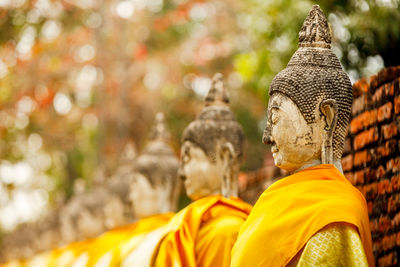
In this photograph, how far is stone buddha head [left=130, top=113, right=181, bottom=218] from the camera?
6.52 metres

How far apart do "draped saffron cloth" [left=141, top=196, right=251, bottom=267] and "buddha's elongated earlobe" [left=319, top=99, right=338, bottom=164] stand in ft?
3.38

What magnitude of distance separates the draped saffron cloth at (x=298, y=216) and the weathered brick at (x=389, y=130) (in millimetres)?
853

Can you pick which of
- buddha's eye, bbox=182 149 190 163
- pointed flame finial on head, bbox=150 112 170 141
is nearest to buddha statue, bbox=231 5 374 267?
buddha's eye, bbox=182 149 190 163

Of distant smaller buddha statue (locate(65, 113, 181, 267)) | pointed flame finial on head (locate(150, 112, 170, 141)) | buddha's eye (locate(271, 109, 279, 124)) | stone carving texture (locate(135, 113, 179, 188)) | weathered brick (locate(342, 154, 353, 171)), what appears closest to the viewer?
buddha's eye (locate(271, 109, 279, 124))

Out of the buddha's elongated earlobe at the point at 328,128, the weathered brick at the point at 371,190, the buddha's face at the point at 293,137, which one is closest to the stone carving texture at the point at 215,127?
the weathered brick at the point at 371,190

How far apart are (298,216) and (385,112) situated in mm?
1420

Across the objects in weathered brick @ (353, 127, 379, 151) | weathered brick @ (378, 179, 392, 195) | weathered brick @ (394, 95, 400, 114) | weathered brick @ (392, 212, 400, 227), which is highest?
weathered brick @ (394, 95, 400, 114)

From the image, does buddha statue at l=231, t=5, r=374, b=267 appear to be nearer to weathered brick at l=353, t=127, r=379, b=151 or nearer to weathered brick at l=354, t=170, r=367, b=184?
weathered brick at l=353, t=127, r=379, b=151

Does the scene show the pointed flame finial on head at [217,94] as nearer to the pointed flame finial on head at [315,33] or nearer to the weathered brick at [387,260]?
the pointed flame finial on head at [315,33]

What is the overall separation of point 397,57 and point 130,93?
1010 cm

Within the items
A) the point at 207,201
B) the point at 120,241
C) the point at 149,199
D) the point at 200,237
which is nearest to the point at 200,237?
the point at 200,237

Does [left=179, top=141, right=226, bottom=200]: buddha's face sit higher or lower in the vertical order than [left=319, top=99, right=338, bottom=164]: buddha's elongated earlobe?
lower

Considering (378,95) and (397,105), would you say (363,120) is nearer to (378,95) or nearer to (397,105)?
(378,95)

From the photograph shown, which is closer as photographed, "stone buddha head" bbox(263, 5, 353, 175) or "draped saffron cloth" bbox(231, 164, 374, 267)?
"draped saffron cloth" bbox(231, 164, 374, 267)
